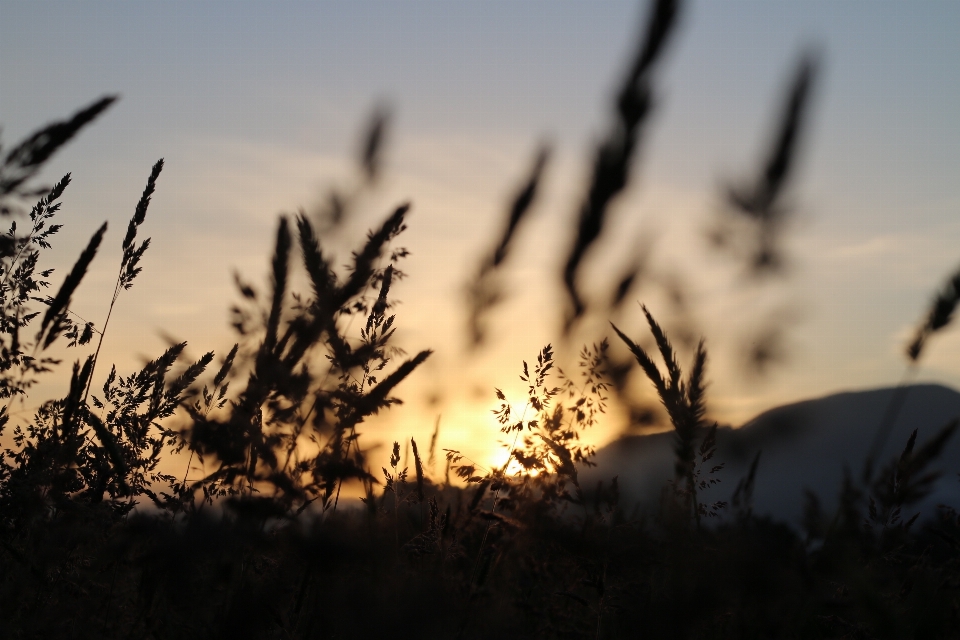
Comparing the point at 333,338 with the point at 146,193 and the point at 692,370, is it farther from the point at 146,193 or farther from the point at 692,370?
the point at 146,193

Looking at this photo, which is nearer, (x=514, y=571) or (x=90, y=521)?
(x=90, y=521)

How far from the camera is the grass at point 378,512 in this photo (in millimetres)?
1396

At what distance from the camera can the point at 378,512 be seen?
7.04 ft

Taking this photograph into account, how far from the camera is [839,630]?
1.98 m

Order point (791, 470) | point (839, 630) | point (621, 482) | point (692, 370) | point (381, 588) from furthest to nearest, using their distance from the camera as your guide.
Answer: point (791, 470) → point (621, 482) → point (839, 630) → point (381, 588) → point (692, 370)

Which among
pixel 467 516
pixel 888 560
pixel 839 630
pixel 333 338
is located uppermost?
pixel 333 338

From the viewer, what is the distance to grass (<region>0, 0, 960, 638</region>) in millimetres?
1396

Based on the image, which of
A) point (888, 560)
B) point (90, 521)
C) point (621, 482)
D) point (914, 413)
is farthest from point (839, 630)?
point (914, 413)

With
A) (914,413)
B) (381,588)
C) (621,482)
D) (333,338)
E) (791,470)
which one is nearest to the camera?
(381,588)

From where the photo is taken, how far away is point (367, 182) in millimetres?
2160

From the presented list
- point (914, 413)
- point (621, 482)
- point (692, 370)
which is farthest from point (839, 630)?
point (914, 413)

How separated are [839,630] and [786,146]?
1.33 meters

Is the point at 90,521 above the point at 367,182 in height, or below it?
below

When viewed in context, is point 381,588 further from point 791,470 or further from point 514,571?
point 791,470
